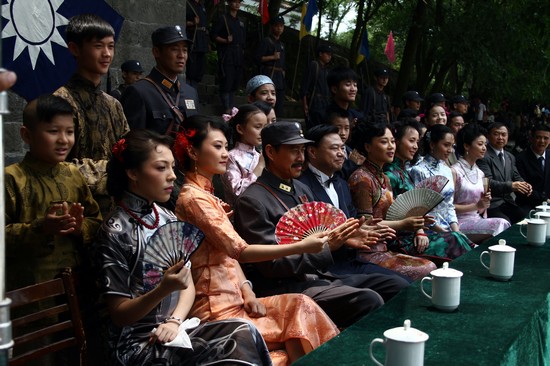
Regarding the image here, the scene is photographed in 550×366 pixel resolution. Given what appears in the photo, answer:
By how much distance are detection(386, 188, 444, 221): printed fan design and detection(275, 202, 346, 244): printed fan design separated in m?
1.11

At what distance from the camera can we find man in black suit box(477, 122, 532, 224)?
6.55 metres

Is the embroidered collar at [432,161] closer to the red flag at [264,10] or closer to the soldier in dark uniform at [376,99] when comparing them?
the soldier in dark uniform at [376,99]

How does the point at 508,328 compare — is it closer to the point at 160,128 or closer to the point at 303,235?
the point at 303,235

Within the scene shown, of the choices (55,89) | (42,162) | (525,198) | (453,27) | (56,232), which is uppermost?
(453,27)

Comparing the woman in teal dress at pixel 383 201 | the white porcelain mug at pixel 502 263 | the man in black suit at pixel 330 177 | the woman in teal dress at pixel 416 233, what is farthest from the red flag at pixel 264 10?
the white porcelain mug at pixel 502 263

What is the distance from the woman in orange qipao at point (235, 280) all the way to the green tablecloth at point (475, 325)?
0.49m

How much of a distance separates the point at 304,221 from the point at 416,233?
5.38 ft

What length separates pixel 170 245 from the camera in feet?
8.13

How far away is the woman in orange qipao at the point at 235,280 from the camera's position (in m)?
2.91

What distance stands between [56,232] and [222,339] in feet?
2.65

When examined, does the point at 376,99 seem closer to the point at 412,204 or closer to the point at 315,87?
the point at 315,87

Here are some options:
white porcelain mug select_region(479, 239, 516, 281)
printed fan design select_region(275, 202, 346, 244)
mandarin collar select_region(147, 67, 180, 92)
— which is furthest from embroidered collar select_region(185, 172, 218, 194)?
white porcelain mug select_region(479, 239, 516, 281)

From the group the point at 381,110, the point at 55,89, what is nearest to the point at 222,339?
the point at 55,89

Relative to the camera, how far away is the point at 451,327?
7.54 feet
